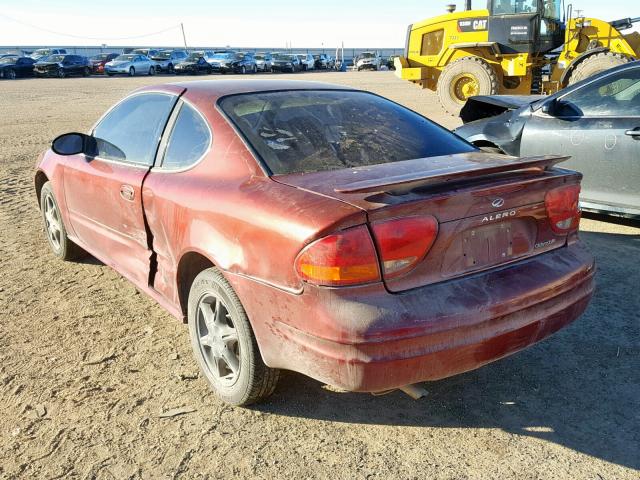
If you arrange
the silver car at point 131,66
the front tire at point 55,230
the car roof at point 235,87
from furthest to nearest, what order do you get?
the silver car at point 131,66
the front tire at point 55,230
the car roof at point 235,87

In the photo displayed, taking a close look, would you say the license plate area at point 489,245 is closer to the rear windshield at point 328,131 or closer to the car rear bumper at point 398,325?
the car rear bumper at point 398,325

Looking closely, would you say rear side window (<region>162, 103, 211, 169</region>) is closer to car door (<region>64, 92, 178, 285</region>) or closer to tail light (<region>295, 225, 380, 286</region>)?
car door (<region>64, 92, 178, 285</region>)

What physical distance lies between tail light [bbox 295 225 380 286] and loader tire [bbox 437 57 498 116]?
1289 centimetres

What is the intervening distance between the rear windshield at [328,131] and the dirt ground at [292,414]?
1171mm

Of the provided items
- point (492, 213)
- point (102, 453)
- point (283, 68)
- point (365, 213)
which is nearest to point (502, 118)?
point (492, 213)

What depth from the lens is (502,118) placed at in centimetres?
623

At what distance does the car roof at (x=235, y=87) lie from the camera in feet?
11.1

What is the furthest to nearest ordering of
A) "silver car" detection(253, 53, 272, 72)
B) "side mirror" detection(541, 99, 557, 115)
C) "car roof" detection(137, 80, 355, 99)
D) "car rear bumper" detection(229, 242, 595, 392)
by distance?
1. "silver car" detection(253, 53, 272, 72)
2. "side mirror" detection(541, 99, 557, 115)
3. "car roof" detection(137, 80, 355, 99)
4. "car rear bumper" detection(229, 242, 595, 392)

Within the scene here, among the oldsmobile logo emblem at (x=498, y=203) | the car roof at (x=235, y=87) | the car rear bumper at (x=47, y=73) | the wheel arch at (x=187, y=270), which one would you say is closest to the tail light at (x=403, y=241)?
the oldsmobile logo emblem at (x=498, y=203)

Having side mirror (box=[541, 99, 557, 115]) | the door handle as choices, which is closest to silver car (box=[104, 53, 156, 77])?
side mirror (box=[541, 99, 557, 115])

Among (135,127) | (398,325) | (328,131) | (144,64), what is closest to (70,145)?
(135,127)

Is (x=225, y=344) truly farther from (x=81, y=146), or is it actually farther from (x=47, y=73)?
(x=47, y=73)

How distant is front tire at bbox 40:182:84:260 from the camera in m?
4.82

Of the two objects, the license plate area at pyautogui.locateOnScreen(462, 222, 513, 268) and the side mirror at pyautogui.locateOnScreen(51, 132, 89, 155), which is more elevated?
the side mirror at pyautogui.locateOnScreen(51, 132, 89, 155)
